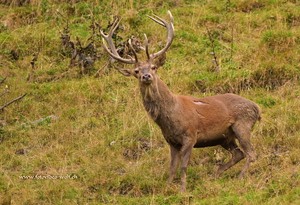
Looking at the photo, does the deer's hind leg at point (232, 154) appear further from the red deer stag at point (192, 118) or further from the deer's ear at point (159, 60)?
the deer's ear at point (159, 60)

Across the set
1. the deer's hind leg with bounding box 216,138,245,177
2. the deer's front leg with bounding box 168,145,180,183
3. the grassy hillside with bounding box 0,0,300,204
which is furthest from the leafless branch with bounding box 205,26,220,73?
the deer's front leg with bounding box 168,145,180,183

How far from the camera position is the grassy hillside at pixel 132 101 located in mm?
10570

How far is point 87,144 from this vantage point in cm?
1215

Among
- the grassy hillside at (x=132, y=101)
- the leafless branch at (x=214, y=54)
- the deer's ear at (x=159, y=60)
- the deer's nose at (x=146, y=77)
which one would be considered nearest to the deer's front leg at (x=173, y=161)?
the grassy hillside at (x=132, y=101)

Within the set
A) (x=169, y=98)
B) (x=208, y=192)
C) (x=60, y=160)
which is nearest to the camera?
(x=208, y=192)

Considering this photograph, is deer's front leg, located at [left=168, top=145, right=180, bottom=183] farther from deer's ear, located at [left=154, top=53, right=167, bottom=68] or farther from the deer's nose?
deer's ear, located at [left=154, top=53, right=167, bottom=68]

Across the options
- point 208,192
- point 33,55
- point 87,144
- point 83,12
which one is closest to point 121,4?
point 83,12

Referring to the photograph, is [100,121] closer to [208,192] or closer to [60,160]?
[60,160]

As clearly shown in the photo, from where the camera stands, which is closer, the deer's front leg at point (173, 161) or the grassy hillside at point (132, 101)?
the grassy hillside at point (132, 101)

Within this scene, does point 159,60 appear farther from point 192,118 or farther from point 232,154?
point 232,154

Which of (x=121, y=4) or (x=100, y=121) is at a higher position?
(x=121, y=4)

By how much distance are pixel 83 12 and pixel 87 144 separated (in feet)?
14.5

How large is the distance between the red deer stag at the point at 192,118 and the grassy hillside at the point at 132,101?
281mm

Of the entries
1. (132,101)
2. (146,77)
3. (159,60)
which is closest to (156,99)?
(146,77)
